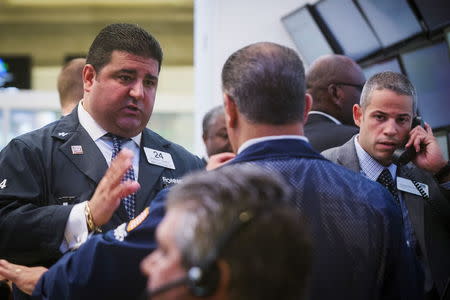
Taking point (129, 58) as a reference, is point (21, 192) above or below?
below

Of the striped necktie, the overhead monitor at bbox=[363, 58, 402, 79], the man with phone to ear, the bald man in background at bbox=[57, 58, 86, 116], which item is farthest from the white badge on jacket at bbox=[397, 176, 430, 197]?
the overhead monitor at bbox=[363, 58, 402, 79]

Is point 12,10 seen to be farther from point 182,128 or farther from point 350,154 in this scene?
point 350,154

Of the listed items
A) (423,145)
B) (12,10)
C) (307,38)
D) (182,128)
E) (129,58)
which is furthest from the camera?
(12,10)

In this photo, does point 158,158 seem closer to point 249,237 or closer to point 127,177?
point 127,177

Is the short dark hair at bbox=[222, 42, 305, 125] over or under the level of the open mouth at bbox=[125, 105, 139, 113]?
under

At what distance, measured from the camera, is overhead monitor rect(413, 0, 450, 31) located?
479cm

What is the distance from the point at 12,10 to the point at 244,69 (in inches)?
389

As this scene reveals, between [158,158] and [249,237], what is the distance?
5.41 ft

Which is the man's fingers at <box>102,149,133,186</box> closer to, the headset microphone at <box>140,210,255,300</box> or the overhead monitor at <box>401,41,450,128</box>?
the headset microphone at <box>140,210,255,300</box>

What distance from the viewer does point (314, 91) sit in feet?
11.7

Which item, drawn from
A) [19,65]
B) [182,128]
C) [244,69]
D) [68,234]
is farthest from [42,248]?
[19,65]

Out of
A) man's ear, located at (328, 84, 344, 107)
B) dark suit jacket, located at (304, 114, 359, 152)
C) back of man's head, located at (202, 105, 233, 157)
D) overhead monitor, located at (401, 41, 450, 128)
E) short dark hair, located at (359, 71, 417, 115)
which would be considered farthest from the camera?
overhead monitor, located at (401, 41, 450, 128)

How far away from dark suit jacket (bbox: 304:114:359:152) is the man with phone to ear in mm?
199

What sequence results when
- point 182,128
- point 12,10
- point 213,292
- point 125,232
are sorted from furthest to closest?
point 12,10 < point 182,128 < point 125,232 < point 213,292
